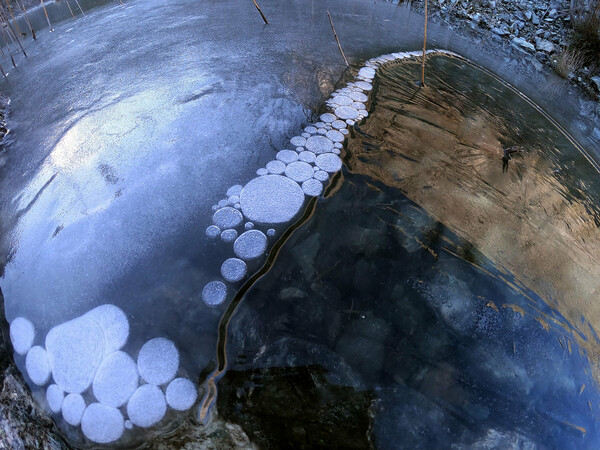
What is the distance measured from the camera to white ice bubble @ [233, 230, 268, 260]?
134 cm

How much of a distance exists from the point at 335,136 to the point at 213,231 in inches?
28.0

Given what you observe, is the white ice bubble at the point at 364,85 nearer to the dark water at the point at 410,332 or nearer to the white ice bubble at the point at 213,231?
the dark water at the point at 410,332

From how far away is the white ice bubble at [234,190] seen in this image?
151cm

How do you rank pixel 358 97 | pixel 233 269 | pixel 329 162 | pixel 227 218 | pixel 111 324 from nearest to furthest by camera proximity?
pixel 111 324 → pixel 233 269 → pixel 227 218 → pixel 329 162 → pixel 358 97

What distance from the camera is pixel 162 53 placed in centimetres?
223

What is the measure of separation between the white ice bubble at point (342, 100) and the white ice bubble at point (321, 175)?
20.7 inches

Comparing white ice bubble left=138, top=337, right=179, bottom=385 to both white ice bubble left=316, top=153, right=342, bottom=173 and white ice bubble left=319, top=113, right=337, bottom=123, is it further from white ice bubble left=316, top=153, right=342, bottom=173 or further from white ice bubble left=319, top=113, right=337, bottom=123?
white ice bubble left=319, top=113, right=337, bottom=123

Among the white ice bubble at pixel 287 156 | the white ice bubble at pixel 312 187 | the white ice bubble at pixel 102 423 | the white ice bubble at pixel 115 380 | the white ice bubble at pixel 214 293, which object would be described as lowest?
the white ice bubble at pixel 102 423

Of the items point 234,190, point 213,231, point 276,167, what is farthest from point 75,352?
point 276,167

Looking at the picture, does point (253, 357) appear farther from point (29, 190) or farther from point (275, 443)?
point (29, 190)

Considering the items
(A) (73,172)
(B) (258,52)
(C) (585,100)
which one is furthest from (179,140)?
(C) (585,100)

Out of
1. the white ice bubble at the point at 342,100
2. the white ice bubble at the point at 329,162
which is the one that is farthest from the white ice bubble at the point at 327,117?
the white ice bubble at the point at 329,162

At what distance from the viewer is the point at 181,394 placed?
3.60 feet

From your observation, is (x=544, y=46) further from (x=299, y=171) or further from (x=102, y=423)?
(x=102, y=423)
